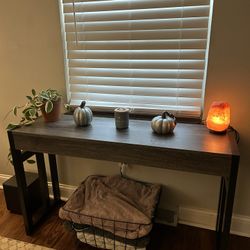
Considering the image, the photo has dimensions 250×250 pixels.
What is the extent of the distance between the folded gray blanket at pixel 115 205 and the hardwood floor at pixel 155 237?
0.25m

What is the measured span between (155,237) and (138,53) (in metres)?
1.25

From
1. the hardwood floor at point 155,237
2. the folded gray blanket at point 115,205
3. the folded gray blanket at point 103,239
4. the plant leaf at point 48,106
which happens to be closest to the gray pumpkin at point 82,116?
the plant leaf at point 48,106

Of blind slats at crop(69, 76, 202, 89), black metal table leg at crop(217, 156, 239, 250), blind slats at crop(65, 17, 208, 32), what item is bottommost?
black metal table leg at crop(217, 156, 239, 250)

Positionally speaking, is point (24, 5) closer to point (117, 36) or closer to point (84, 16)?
point (84, 16)

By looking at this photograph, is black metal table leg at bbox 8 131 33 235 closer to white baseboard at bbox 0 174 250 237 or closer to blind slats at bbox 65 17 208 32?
blind slats at bbox 65 17 208 32

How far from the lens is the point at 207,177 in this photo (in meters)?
1.61

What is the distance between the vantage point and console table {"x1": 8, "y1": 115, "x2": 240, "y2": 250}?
3.67 ft

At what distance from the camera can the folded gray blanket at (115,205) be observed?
138cm

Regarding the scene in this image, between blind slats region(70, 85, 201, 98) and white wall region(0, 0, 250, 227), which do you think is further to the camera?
blind slats region(70, 85, 201, 98)

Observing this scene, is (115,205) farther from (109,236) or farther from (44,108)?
(44,108)

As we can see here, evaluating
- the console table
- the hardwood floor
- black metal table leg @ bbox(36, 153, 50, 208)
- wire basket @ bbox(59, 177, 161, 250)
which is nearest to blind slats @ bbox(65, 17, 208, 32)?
the console table

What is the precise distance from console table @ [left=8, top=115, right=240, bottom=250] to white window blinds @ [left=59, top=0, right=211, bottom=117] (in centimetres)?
20

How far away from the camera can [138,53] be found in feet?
5.01

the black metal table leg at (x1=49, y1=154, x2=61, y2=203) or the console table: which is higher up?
the console table
